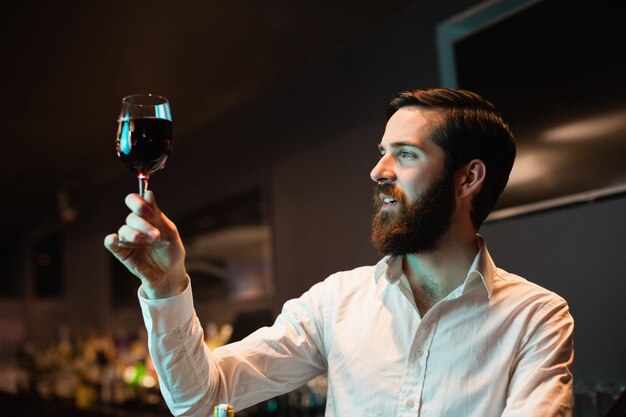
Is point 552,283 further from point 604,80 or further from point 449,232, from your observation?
point 449,232

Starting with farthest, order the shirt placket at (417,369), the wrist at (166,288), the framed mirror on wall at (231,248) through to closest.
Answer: the framed mirror on wall at (231,248), the shirt placket at (417,369), the wrist at (166,288)

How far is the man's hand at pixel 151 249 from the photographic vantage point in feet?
3.84

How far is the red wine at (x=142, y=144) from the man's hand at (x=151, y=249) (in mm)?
80

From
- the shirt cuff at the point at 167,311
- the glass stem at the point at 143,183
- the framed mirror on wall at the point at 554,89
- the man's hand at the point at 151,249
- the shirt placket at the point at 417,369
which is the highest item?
the framed mirror on wall at the point at 554,89

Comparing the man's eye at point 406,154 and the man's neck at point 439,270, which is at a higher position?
the man's eye at point 406,154

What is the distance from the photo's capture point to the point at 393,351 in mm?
1663

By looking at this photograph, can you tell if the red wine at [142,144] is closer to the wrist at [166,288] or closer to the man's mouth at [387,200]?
the wrist at [166,288]

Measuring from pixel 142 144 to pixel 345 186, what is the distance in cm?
235

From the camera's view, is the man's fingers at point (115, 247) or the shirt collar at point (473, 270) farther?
the shirt collar at point (473, 270)

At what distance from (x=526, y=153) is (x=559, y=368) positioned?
1213mm

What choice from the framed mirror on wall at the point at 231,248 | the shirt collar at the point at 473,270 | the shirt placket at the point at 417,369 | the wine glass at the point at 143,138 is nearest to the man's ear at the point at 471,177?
the shirt collar at the point at 473,270

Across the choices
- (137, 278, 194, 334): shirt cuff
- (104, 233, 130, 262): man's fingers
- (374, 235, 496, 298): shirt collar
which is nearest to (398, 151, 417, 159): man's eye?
(374, 235, 496, 298): shirt collar

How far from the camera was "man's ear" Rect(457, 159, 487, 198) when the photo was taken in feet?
5.89

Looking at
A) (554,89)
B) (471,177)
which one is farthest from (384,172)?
(554,89)
